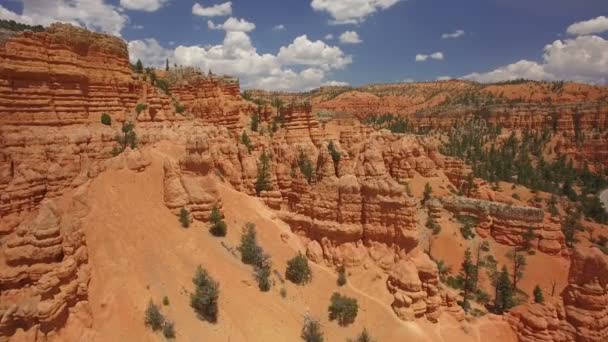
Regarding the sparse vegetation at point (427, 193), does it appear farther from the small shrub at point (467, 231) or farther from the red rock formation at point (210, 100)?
the red rock formation at point (210, 100)

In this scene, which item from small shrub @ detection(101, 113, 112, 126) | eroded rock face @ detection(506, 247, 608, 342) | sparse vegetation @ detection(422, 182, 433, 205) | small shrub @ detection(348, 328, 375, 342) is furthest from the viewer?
sparse vegetation @ detection(422, 182, 433, 205)

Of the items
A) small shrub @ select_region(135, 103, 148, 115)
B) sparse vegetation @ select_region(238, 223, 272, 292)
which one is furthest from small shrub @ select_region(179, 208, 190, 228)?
small shrub @ select_region(135, 103, 148, 115)

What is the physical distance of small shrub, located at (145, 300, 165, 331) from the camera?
17516 mm

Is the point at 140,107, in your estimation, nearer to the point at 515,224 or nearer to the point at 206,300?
the point at 206,300

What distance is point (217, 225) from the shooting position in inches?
987

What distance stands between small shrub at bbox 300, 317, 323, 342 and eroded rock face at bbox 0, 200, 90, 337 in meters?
10.9

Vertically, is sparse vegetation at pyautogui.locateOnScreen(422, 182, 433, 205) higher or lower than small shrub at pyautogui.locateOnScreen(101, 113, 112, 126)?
lower

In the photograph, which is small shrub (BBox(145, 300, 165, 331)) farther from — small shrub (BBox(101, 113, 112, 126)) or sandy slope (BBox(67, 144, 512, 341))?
small shrub (BBox(101, 113, 112, 126))

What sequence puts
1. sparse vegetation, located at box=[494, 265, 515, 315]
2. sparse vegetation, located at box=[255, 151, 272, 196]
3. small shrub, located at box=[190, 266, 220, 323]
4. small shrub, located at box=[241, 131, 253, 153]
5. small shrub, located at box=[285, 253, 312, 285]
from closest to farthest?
1. small shrub, located at box=[190, 266, 220, 323]
2. small shrub, located at box=[285, 253, 312, 285]
3. sparse vegetation, located at box=[255, 151, 272, 196]
4. sparse vegetation, located at box=[494, 265, 515, 315]
5. small shrub, located at box=[241, 131, 253, 153]

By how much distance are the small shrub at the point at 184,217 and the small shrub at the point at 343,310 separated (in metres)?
9.88

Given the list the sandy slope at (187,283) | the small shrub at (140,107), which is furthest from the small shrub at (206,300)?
the small shrub at (140,107)

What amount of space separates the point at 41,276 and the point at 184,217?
9177 millimetres

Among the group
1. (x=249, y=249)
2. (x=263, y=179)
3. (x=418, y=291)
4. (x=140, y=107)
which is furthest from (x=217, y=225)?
(x=418, y=291)

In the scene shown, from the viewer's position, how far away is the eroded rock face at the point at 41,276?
14.4 meters
